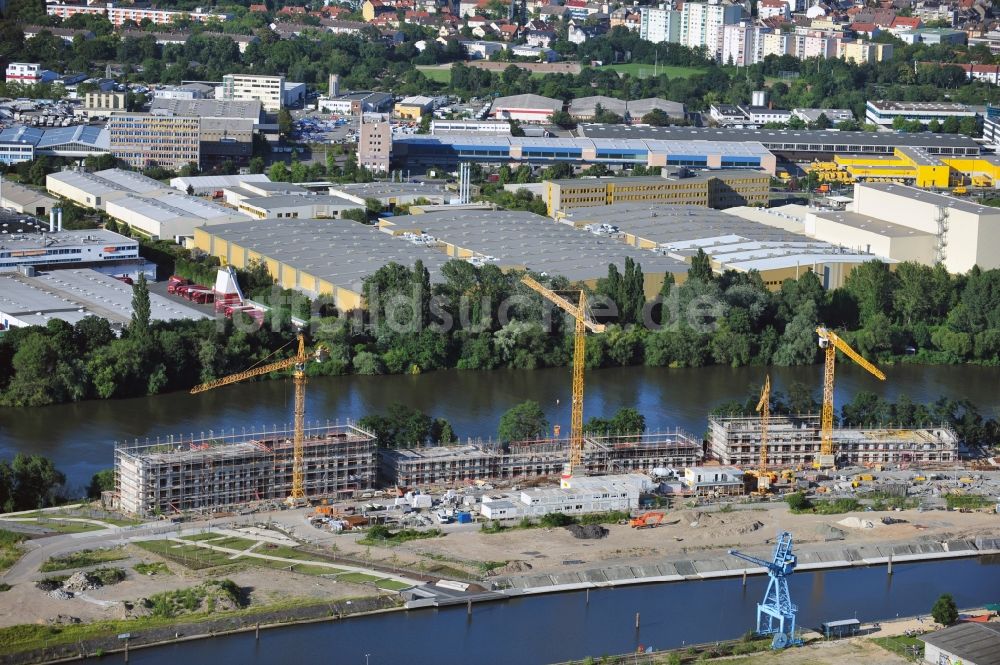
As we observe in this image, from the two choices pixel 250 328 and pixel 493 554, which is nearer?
pixel 493 554

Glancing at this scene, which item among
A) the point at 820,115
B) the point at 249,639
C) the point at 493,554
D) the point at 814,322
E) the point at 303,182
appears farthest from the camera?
the point at 820,115

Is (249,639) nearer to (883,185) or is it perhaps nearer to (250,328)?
(250,328)

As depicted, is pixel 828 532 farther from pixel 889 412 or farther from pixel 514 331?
pixel 514 331

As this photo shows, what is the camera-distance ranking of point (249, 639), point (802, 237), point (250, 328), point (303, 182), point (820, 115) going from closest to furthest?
point (249, 639), point (250, 328), point (802, 237), point (303, 182), point (820, 115)

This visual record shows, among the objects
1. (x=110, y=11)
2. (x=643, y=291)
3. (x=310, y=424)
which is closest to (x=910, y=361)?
(x=643, y=291)

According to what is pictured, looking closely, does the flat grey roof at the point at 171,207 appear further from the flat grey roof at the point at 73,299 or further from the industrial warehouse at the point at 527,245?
the flat grey roof at the point at 73,299

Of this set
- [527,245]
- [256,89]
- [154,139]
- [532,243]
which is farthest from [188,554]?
[256,89]

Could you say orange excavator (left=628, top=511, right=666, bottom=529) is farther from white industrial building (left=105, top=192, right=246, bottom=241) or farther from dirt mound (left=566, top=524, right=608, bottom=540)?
white industrial building (left=105, top=192, right=246, bottom=241)
